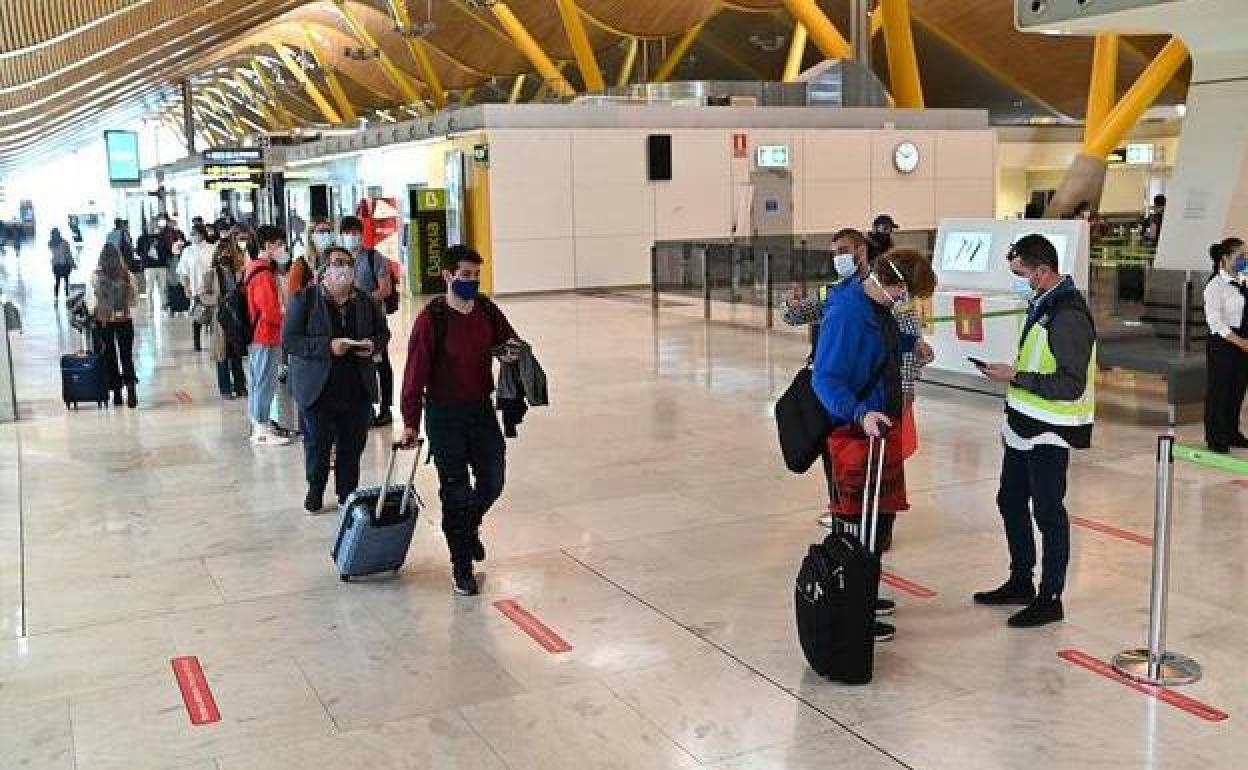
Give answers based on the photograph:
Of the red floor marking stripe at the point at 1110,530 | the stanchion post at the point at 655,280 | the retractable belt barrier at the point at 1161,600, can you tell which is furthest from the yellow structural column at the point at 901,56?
the retractable belt barrier at the point at 1161,600

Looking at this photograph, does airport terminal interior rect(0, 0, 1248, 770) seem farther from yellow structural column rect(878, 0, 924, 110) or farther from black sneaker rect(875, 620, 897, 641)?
yellow structural column rect(878, 0, 924, 110)

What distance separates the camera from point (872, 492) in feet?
18.2

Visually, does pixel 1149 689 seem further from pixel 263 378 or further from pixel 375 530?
pixel 263 378

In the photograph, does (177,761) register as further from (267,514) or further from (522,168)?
(522,168)

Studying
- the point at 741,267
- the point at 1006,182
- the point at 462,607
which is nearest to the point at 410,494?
the point at 462,607

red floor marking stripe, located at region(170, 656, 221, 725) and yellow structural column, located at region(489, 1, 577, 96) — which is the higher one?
yellow structural column, located at region(489, 1, 577, 96)

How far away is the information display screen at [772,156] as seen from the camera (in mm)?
27438

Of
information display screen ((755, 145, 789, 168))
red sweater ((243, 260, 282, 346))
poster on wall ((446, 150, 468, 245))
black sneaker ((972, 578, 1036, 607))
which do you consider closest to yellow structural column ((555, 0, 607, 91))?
information display screen ((755, 145, 789, 168))

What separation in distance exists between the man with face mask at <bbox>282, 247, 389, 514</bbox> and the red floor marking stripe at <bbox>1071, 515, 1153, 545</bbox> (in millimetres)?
4512

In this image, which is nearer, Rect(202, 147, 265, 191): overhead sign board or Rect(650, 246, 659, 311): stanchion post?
Rect(650, 246, 659, 311): stanchion post

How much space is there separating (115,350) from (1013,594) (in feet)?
33.3

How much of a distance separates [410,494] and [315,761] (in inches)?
89.0

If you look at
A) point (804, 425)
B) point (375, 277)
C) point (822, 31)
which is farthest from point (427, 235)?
point (804, 425)

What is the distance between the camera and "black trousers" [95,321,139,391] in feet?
42.6
